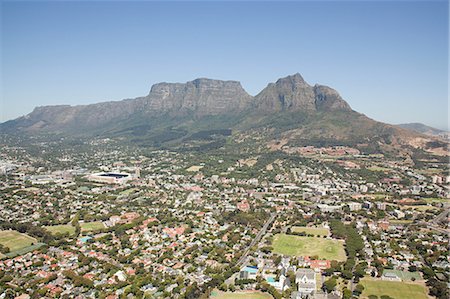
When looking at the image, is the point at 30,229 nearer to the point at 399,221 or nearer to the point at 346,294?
→ the point at 346,294

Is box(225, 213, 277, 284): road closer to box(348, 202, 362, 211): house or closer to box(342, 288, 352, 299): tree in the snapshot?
box(342, 288, 352, 299): tree

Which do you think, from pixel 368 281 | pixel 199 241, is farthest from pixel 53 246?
pixel 368 281

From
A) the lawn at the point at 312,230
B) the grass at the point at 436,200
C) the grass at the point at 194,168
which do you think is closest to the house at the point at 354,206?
the lawn at the point at 312,230

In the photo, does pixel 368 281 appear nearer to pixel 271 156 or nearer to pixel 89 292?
pixel 89 292

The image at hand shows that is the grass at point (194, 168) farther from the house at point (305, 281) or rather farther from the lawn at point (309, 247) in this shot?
the house at point (305, 281)

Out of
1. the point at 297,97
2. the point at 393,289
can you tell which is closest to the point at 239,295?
the point at 393,289

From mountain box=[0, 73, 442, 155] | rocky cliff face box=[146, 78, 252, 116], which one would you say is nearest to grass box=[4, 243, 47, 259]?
mountain box=[0, 73, 442, 155]
